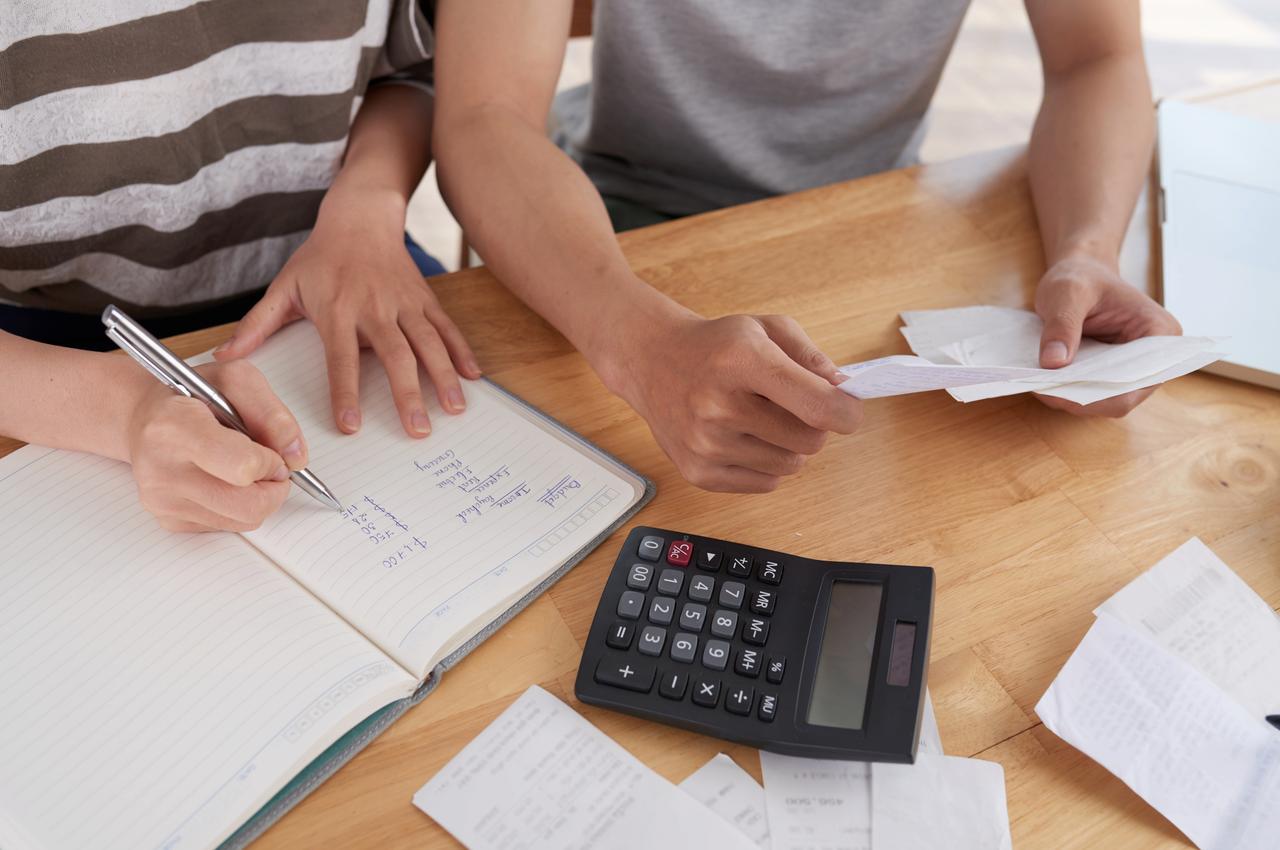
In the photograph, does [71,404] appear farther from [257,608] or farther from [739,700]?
[739,700]

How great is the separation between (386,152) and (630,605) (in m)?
0.53

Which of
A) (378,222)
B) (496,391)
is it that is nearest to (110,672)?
(496,391)

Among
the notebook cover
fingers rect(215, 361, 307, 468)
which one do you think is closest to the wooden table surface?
the notebook cover

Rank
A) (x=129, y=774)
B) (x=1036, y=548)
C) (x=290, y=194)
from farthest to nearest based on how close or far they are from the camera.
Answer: (x=290, y=194) < (x=1036, y=548) < (x=129, y=774)

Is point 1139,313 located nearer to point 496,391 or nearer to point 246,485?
point 496,391

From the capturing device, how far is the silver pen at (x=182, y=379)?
1.91 feet

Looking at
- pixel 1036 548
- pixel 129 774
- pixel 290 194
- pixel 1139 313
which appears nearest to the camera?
pixel 129 774

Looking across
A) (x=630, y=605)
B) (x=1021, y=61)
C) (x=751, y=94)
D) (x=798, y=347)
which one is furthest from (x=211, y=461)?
(x=1021, y=61)

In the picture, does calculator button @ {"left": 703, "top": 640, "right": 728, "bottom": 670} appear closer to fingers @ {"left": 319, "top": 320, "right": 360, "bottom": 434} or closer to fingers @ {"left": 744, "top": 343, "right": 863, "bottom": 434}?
fingers @ {"left": 744, "top": 343, "right": 863, "bottom": 434}

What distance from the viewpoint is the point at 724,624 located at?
543 millimetres

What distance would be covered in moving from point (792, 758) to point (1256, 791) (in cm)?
23

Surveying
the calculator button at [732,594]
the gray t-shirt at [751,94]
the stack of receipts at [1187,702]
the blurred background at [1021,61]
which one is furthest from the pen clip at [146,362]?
the blurred background at [1021,61]

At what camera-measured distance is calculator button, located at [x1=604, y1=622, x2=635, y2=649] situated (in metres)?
0.53

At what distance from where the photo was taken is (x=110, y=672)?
1.66 ft
